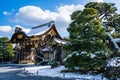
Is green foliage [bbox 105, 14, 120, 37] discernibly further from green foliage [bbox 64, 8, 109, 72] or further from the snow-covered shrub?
the snow-covered shrub

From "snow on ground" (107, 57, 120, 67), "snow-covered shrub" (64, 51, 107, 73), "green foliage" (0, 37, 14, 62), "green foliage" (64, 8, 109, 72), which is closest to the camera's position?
"snow on ground" (107, 57, 120, 67)

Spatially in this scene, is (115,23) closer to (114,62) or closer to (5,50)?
(114,62)

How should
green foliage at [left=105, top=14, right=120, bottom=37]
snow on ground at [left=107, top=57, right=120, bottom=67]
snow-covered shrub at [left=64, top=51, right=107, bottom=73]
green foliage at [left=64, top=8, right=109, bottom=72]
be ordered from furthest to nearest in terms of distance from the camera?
green foliage at [left=105, top=14, right=120, bottom=37] → green foliage at [left=64, top=8, right=109, bottom=72] → snow-covered shrub at [left=64, top=51, right=107, bottom=73] → snow on ground at [left=107, top=57, right=120, bottom=67]

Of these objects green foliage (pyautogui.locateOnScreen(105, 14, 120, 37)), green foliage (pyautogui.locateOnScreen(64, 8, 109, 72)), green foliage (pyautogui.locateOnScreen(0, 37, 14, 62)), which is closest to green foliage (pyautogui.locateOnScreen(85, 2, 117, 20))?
green foliage (pyautogui.locateOnScreen(105, 14, 120, 37))

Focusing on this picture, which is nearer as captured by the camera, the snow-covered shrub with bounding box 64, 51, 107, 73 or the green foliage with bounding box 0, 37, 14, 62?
the snow-covered shrub with bounding box 64, 51, 107, 73

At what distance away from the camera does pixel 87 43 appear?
15.2 m

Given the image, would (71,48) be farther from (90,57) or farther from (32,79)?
(32,79)

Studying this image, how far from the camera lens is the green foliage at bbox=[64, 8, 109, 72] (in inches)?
585

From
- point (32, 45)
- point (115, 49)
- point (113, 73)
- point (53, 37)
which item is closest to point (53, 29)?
point (53, 37)

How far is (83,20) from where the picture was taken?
15.8 m

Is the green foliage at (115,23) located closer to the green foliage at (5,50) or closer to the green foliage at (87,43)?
the green foliage at (87,43)

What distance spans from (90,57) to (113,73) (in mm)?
2569

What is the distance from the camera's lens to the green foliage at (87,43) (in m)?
14.9

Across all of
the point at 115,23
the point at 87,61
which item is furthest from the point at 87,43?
the point at 115,23
